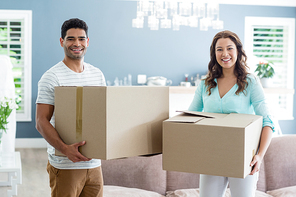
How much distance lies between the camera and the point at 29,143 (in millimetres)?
5469

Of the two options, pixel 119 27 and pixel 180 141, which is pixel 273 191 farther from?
pixel 119 27

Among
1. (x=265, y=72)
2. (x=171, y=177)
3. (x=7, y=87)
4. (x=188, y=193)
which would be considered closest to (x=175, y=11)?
Result: (x=265, y=72)

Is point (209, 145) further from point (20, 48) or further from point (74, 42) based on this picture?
point (20, 48)

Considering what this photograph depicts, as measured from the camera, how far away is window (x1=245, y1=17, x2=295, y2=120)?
19.6 feet

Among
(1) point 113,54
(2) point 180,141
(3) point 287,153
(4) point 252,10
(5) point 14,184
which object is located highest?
(4) point 252,10

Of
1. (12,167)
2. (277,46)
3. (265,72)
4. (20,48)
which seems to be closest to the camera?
(12,167)

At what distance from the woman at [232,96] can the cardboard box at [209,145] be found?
0.25 m

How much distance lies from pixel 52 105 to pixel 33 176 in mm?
2784

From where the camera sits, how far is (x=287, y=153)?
94.8 inches

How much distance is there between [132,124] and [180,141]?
0.20 m

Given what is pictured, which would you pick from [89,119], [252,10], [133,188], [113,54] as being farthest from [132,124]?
[252,10]

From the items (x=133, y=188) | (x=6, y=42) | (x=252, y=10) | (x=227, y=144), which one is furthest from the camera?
(x=252, y=10)

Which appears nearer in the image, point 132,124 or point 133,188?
point 132,124

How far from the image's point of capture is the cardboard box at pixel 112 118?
1.21 meters
